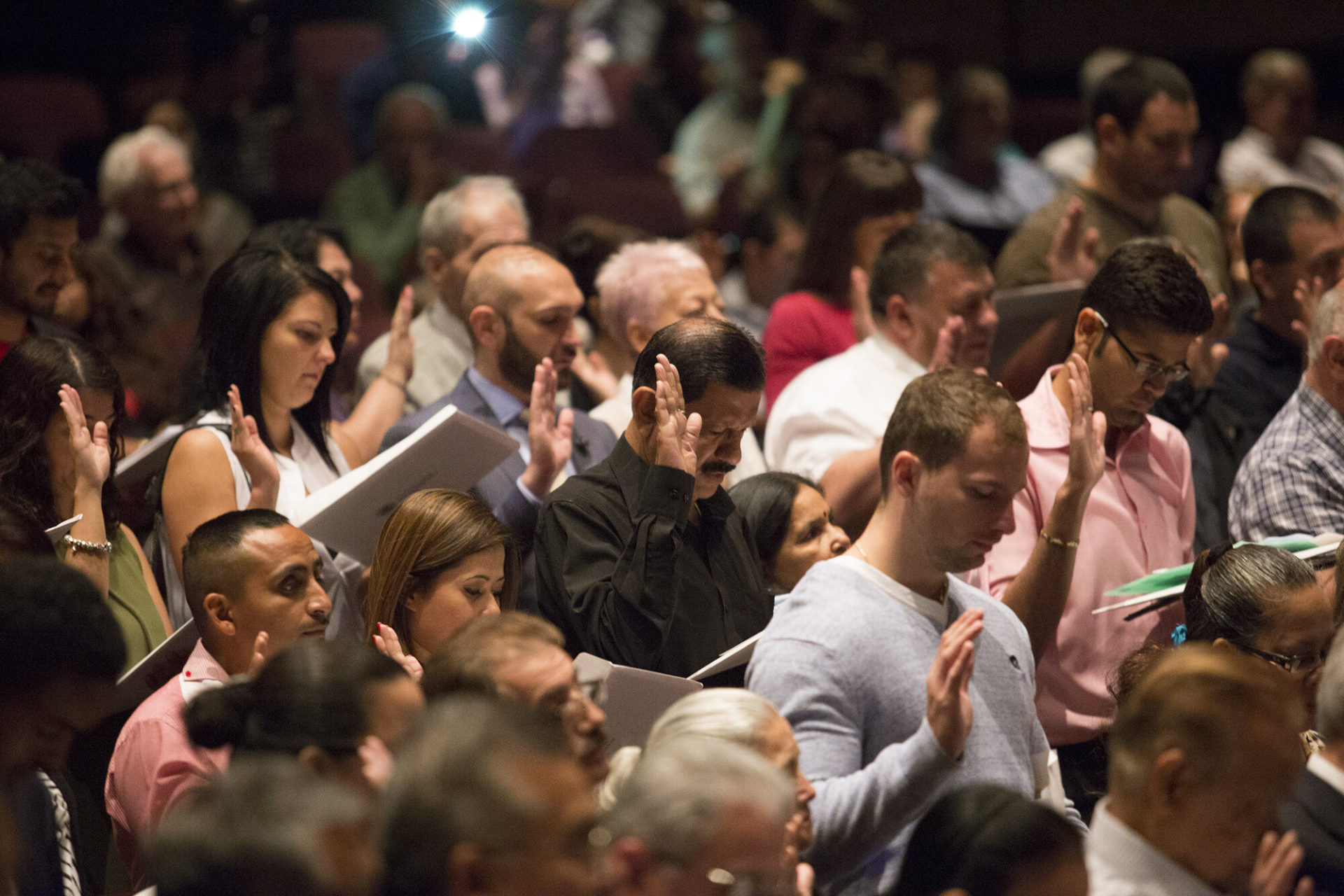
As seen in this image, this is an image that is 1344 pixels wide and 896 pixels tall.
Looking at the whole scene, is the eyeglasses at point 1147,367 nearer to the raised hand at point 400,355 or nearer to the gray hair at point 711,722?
the gray hair at point 711,722

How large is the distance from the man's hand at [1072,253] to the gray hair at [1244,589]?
4.90ft

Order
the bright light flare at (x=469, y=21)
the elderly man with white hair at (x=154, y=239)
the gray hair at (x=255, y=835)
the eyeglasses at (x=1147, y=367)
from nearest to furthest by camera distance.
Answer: the gray hair at (x=255, y=835), the eyeglasses at (x=1147, y=367), the elderly man with white hair at (x=154, y=239), the bright light flare at (x=469, y=21)

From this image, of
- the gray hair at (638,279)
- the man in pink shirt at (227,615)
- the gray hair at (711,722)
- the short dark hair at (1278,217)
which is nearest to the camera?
the gray hair at (711,722)

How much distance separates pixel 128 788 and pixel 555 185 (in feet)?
14.5

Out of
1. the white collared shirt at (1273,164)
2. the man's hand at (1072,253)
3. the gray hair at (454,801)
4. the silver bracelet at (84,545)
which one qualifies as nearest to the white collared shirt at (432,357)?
the silver bracelet at (84,545)

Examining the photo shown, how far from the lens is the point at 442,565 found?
8.73ft

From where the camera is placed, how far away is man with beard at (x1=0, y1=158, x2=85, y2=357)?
138 inches

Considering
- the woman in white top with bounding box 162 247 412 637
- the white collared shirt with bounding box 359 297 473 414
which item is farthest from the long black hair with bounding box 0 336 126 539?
the white collared shirt with bounding box 359 297 473 414

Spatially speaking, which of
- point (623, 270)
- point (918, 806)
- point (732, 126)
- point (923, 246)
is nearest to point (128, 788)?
point (918, 806)

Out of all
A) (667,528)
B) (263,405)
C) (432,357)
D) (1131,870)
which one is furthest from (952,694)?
(432,357)

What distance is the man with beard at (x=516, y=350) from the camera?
336 cm

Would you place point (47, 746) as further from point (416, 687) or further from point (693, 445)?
point (693, 445)

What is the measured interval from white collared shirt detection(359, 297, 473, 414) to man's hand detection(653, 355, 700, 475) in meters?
1.33

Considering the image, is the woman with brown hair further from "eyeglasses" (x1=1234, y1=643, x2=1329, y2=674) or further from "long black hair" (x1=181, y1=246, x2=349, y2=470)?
"eyeglasses" (x1=1234, y1=643, x2=1329, y2=674)
